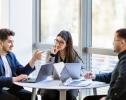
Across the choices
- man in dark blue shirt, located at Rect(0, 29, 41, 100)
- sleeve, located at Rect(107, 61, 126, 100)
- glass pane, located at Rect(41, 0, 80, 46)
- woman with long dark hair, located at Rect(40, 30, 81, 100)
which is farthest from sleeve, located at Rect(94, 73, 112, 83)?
glass pane, located at Rect(41, 0, 80, 46)

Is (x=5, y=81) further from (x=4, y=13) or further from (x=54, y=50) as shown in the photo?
(x=4, y=13)

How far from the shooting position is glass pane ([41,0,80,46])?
15.5 feet

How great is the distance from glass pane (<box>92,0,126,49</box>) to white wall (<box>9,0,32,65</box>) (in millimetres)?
1236

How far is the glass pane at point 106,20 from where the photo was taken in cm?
418

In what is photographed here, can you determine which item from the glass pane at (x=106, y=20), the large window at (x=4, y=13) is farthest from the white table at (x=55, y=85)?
the large window at (x=4, y=13)

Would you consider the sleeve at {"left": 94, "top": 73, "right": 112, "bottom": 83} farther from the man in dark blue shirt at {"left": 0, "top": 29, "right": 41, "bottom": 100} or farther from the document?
the man in dark blue shirt at {"left": 0, "top": 29, "right": 41, "bottom": 100}

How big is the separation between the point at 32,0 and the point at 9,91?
2180 mm

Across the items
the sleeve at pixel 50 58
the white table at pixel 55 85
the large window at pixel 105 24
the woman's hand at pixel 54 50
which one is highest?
the large window at pixel 105 24

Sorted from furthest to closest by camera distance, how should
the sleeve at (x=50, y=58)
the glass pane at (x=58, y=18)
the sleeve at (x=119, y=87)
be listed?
the glass pane at (x=58, y=18) < the sleeve at (x=50, y=58) < the sleeve at (x=119, y=87)

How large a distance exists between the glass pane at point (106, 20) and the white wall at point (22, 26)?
1.24 metres

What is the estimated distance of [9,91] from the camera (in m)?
3.55

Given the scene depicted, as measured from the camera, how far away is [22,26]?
16.9ft

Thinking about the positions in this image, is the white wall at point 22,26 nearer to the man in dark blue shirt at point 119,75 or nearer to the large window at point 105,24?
the large window at point 105,24

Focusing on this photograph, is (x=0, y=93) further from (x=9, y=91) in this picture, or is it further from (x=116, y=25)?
(x=116, y=25)
